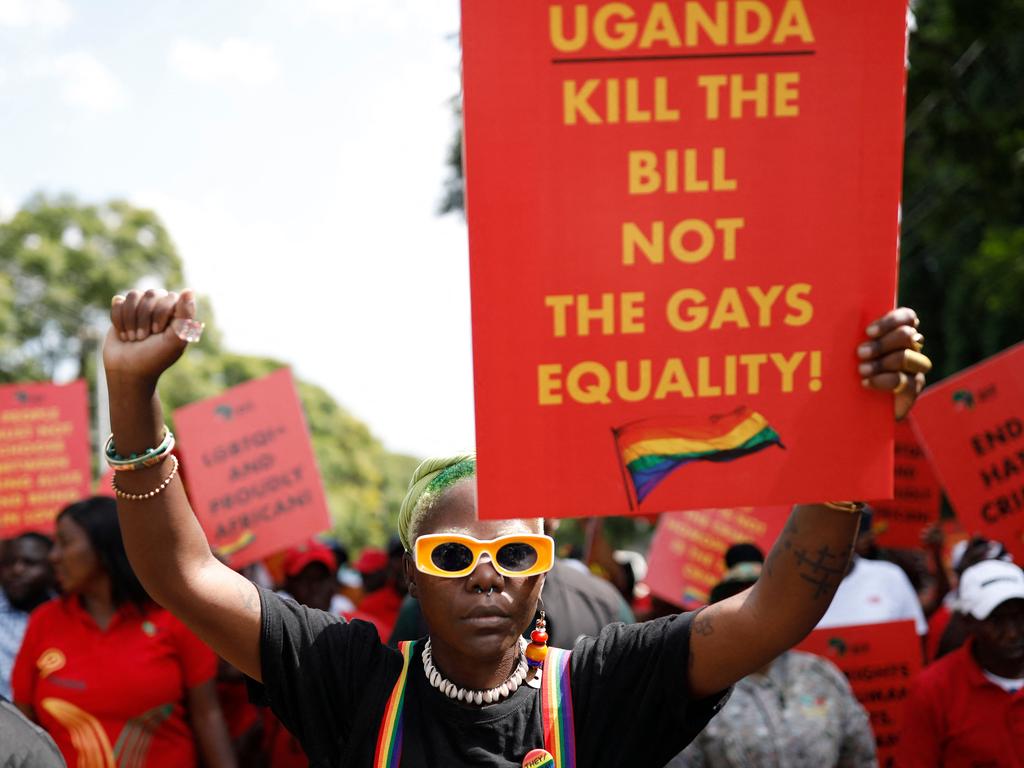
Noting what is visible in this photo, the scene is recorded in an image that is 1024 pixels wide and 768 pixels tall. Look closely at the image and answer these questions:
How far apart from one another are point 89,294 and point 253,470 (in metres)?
35.6

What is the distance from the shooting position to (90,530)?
4.32m

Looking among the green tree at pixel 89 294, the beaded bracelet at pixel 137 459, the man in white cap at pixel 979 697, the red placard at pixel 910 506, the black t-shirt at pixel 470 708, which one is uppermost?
the beaded bracelet at pixel 137 459

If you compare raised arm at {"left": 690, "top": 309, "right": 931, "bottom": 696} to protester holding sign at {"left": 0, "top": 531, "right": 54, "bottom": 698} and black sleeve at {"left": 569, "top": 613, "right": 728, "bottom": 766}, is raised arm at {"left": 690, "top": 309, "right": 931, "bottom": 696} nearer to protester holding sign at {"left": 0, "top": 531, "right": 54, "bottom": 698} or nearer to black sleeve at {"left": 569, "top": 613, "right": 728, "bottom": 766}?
black sleeve at {"left": 569, "top": 613, "right": 728, "bottom": 766}

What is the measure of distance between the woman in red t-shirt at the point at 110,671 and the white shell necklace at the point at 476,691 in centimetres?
203

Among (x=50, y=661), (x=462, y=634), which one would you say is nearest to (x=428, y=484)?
(x=462, y=634)

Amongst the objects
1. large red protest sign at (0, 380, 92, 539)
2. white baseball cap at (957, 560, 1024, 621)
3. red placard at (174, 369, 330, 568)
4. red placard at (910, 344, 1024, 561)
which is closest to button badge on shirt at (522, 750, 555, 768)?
white baseball cap at (957, 560, 1024, 621)

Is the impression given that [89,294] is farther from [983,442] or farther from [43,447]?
[983,442]

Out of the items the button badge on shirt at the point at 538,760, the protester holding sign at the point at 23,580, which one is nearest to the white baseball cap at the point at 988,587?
the button badge on shirt at the point at 538,760

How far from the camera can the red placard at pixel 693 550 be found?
6.02m

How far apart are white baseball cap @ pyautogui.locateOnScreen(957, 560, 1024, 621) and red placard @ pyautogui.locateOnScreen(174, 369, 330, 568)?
336cm

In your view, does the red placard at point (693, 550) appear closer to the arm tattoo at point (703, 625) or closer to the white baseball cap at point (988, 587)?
the white baseball cap at point (988, 587)

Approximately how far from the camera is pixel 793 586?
209 centimetres

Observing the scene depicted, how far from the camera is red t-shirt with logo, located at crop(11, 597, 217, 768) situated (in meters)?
3.92

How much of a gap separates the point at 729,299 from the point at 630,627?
679 mm
